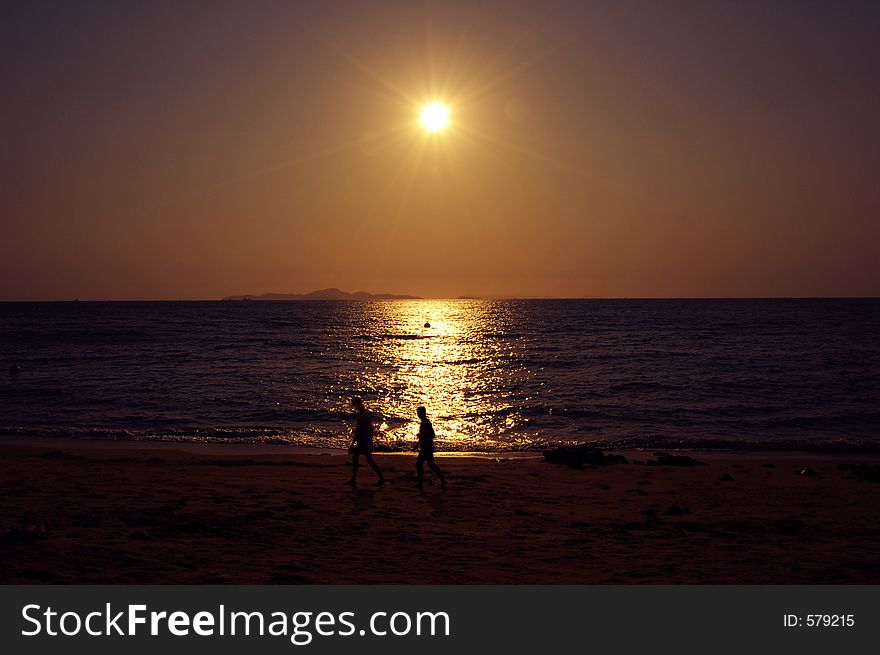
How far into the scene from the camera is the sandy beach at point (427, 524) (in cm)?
877

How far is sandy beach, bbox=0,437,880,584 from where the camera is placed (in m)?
8.77

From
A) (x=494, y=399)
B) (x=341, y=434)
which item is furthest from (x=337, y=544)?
(x=494, y=399)

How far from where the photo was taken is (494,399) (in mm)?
34219

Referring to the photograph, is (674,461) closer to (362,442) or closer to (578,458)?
(578,458)

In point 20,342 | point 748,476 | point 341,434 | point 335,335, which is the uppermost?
point 335,335

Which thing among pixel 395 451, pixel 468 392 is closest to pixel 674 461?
pixel 395 451

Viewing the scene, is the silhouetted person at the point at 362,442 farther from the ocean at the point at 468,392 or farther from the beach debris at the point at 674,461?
the beach debris at the point at 674,461

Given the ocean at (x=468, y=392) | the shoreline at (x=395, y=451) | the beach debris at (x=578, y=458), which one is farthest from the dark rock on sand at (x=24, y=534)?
the ocean at (x=468, y=392)

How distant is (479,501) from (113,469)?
867 cm

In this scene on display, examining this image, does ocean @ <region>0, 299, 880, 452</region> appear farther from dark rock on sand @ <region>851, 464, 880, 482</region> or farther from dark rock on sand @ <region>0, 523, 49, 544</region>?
dark rock on sand @ <region>0, 523, 49, 544</region>

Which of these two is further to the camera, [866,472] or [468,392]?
[468,392]

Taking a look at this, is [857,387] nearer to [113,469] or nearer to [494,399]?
[494,399]

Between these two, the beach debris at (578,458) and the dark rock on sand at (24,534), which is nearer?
the dark rock on sand at (24,534)

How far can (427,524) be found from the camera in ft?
37.5
